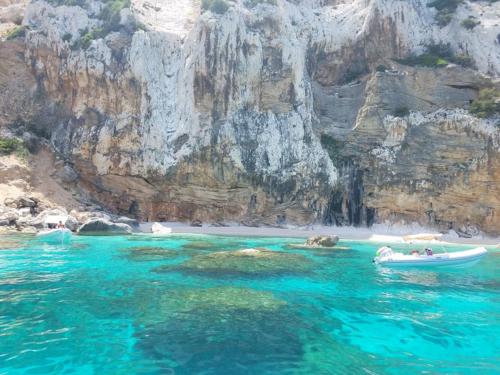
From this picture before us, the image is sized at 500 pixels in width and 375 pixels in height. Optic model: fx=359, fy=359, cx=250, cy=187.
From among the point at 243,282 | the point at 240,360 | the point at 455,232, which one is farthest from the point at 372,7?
the point at 240,360

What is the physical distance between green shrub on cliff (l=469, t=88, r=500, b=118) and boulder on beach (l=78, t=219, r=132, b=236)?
1483 inches

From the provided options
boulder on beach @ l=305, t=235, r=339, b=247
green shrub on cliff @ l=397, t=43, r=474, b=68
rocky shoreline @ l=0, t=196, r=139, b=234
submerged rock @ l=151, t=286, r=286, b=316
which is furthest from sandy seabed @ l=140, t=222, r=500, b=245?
submerged rock @ l=151, t=286, r=286, b=316

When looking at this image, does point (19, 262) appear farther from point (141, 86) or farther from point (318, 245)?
point (141, 86)

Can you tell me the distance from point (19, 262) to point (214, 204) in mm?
25432

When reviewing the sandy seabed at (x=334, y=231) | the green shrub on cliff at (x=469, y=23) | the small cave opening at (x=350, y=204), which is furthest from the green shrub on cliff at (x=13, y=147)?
the green shrub on cliff at (x=469, y=23)

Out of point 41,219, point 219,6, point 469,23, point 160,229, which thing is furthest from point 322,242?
point 469,23

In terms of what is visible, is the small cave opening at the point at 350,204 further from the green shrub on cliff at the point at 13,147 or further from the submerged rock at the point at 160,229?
the green shrub on cliff at the point at 13,147

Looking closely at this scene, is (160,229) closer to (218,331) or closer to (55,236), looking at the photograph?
(55,236)

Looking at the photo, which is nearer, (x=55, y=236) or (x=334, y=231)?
(x=55, y=236)

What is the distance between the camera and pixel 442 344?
26.5 feet

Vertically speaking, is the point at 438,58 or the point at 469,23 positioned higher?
the point at 469,23

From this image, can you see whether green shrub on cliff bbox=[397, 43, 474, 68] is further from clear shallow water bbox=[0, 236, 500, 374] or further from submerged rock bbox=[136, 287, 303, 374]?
submerged rock bbox=[136, 287, 303, 374]

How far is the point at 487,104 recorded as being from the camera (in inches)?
1497

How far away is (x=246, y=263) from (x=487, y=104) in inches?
1384
